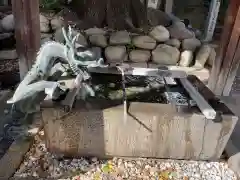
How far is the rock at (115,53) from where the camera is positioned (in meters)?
5.14

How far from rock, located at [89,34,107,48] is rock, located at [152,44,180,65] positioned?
101 centimetres

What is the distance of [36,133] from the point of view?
296 centimetres

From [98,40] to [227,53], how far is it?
2.37m

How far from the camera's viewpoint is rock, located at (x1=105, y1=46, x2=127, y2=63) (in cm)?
514

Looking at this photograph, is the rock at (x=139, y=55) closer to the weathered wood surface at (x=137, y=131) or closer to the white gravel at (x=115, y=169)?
the weathered wood surface at (x=137, y=131)

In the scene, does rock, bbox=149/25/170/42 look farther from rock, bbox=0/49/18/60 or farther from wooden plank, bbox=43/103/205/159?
wooden plank, bbox=43/103/205/159

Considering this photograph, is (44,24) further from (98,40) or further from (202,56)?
(202,56)

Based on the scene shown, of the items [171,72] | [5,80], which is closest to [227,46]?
[171,72]

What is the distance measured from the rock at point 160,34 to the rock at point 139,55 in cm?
36

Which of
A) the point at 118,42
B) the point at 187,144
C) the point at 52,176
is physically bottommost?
the point at 52,176

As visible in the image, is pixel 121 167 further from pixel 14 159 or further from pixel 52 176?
pixel 14 159

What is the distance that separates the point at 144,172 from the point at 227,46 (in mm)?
2644

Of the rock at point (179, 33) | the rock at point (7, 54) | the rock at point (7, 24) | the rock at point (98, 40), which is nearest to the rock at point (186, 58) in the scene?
the rock at point (179, 33)

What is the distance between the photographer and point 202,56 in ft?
17.2
